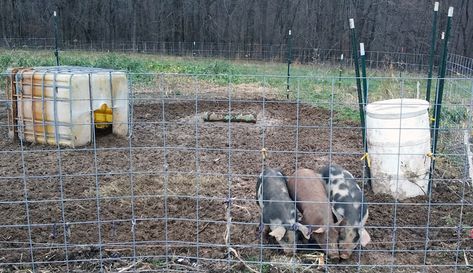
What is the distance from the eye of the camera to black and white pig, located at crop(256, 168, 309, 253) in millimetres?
3506

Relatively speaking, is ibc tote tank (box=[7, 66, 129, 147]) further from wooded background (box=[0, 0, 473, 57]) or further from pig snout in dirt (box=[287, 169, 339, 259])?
wooded background (box=[0, 0, 473, 57])

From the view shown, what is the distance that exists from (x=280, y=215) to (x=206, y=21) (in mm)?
15151

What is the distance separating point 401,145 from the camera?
14.9ft

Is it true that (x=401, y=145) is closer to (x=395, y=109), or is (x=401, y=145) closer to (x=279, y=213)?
(x=395, y=109)

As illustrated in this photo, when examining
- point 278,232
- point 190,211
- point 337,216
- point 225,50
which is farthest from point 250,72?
point 278,232

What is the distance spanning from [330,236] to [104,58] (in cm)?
1199

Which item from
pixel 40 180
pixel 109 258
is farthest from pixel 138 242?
pixel 40 180

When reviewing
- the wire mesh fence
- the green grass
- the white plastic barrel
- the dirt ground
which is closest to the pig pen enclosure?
Result: the dirt ground

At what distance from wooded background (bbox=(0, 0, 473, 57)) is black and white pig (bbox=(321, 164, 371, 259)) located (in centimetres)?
1317

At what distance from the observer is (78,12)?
18234mm

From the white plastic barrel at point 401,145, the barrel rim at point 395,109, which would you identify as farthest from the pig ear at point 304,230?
the barrel rim at point 395,109

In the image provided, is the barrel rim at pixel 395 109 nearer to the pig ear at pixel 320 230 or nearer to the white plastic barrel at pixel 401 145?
the white plastic barrel at pixel 401 145

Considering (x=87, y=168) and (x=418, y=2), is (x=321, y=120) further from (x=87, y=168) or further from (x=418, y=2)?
(x=418, y=2)

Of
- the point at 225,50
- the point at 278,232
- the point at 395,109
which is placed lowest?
the point at 278,232
